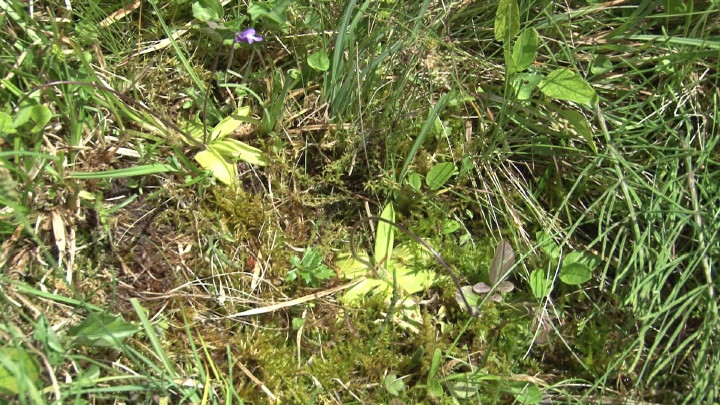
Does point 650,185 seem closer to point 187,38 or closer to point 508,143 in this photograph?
point 508,143

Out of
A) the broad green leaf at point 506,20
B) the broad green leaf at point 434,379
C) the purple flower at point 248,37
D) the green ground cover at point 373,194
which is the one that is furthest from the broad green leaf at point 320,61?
the broad green leaf at point 434,379

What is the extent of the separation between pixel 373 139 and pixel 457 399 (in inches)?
30.9

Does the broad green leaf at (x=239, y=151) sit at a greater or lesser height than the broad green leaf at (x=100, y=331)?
greater

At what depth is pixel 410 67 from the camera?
Answer: 70.7 inches

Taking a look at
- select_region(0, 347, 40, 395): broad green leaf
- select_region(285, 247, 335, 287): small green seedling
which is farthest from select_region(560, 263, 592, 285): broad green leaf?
select_region(0, 347, 40, 395): broad green leaf

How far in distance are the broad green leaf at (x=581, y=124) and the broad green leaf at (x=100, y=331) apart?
133cm

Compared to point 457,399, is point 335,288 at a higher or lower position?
higher

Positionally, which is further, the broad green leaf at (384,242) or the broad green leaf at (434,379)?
the broad green leaf at (384,242)

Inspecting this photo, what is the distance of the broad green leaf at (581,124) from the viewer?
1.82 m

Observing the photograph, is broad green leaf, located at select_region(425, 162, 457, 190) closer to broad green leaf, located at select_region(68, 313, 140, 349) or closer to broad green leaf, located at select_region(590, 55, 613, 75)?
broad green leaf, located at select_region(590, 55, 613, 75)

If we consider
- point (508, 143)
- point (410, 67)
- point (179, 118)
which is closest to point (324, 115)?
point (410, 67)

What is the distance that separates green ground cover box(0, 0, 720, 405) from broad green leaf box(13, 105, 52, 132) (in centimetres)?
1

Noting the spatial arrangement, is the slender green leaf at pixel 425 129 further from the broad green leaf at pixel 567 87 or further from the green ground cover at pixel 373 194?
the broad green leaf at pixel 567 87

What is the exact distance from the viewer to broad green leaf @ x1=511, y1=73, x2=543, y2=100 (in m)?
1.84
